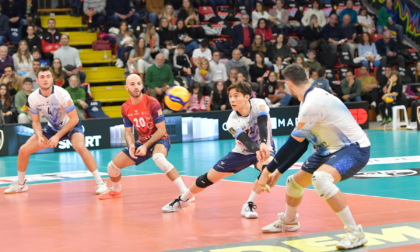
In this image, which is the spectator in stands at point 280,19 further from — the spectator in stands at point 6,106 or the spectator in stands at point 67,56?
the spectator in stands at point 6,106

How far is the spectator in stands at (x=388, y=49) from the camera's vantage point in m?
21.4

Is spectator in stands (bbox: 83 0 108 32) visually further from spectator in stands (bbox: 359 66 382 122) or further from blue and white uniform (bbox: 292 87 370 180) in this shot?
blue and white uniform (bbox: 292 87 370 180)

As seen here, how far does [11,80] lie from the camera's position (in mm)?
15609

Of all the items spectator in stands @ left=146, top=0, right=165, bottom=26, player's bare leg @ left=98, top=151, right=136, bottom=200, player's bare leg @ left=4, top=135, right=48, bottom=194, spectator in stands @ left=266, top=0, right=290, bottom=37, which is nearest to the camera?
player's bare leg @ left=98, top=151, right=136, bottom=200

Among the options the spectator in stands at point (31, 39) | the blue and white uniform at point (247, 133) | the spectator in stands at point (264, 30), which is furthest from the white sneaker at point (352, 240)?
the spectator in stands at point (264, 30)

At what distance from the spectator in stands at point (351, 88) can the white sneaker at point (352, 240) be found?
14113 millimetres

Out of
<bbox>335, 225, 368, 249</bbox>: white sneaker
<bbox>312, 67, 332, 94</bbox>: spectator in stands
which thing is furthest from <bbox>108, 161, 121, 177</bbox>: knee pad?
<bbox>312, 67, 332, 94</bbox>: spectator in stands

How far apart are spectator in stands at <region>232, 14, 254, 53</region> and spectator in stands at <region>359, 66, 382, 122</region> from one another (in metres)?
3.98

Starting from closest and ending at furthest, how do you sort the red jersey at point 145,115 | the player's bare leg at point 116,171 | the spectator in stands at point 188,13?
the red jersey at point 145,115 < the player's bare leg at point 116,171 < the spectator in stands at point 188,13

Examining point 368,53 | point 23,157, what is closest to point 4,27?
point 23,157

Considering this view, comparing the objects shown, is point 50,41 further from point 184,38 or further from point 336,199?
point 336,199

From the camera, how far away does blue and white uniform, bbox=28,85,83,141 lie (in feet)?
28.8

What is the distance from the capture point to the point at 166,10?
65.5 ft

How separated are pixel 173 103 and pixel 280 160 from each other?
8.31 m
